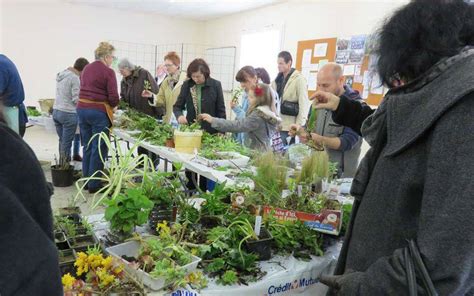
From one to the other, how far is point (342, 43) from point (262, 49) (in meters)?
2.29

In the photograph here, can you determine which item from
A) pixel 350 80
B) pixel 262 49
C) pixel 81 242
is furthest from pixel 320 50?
pixel 81 242

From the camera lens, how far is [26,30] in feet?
23.3

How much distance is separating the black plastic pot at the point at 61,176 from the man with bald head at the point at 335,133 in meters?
3.12

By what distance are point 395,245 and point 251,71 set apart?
2.80 metres

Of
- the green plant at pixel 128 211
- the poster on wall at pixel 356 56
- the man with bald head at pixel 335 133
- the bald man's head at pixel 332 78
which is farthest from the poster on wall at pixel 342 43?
the green plant at pixel 128 211

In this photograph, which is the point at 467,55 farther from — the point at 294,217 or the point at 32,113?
the point at 32,113

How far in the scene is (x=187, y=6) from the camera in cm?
716

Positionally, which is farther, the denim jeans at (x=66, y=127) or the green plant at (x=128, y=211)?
the denim jeans at (x=66, y=127)

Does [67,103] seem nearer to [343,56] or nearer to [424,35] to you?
[343,56]

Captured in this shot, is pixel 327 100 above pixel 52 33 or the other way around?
the other way around

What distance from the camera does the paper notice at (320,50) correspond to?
5.12m

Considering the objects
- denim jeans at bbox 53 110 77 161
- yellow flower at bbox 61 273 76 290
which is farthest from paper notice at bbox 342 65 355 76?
yellow flower at bbox 61 273 76 290

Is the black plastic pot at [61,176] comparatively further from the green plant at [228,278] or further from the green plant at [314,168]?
the green plant at [228,278]

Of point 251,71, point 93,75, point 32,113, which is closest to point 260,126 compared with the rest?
point 251,71
